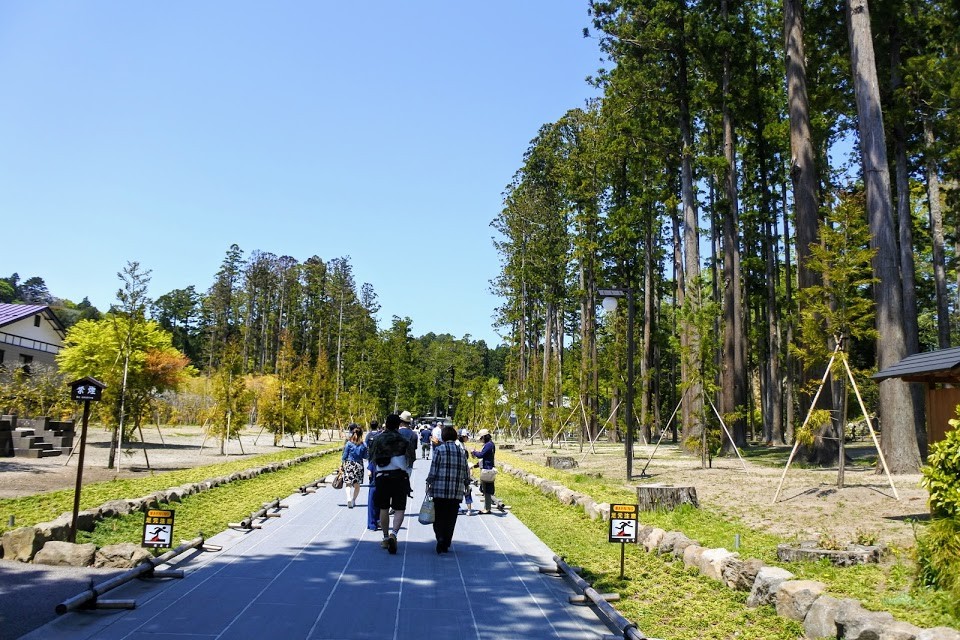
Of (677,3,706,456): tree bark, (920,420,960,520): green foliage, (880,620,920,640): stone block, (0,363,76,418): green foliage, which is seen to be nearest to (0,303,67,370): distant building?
(0,363,76,418): green foliage

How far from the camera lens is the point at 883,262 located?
1593 centimetres

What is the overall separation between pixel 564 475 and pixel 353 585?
13761mm

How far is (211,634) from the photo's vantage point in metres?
5.36

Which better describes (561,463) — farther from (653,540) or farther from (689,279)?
(653,540)

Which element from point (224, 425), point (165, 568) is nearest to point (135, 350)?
point (224, 425)

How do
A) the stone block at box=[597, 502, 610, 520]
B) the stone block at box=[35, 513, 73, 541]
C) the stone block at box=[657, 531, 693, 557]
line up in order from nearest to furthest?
the stone block at box=[35, 513, 73, 541] < the stone block at box=[657, 531, 693, 557] < the stone block at box=[597, 502, 610, 520]

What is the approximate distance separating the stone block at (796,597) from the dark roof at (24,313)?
148 ft

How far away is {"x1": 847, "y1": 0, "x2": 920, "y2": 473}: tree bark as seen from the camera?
14930 mm

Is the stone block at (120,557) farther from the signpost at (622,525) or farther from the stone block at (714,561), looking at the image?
the stone block at (714,561)

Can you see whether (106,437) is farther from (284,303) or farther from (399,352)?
(284,303)

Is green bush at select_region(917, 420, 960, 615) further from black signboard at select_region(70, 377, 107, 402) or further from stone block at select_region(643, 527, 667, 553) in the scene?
black signboard at select_region(70, 377, 107, 402)

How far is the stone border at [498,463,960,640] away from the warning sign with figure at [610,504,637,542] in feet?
3.10

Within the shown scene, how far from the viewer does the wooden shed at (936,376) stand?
1014 centimetres

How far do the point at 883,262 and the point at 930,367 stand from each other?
6.51 metres
